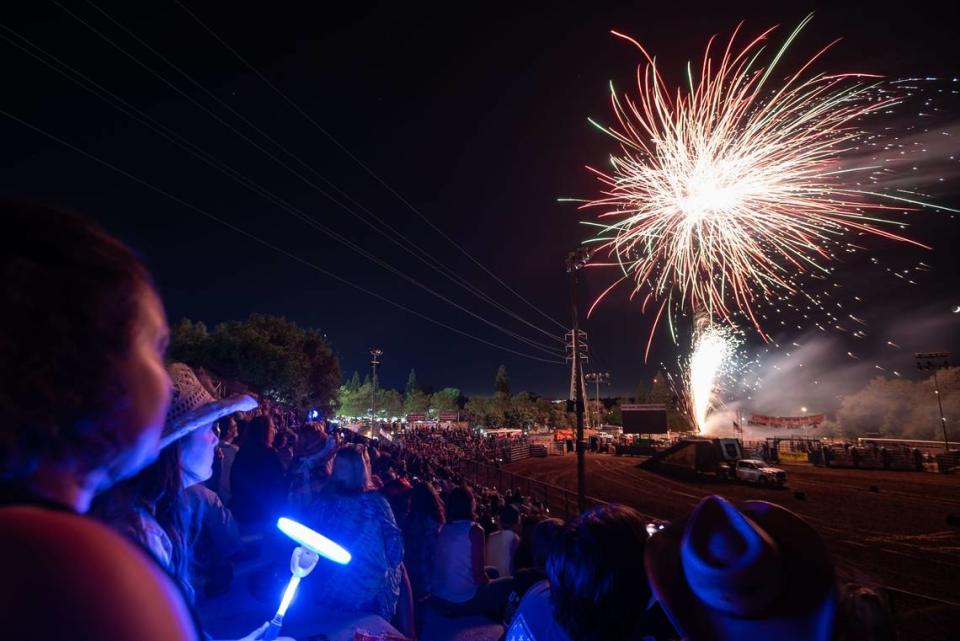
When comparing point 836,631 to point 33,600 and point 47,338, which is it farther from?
point 47,338

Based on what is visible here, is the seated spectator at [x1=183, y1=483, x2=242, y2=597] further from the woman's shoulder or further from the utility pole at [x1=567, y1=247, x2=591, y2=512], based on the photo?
the utility pole at [x1=567, y1=247, x2=591, y2=512]

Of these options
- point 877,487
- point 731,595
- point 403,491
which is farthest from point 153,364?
point 877,487

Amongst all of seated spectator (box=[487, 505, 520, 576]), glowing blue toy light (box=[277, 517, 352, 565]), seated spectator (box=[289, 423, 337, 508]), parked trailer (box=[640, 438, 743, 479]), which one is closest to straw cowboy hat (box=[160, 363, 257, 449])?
glowing blue toy light (box=[277, 517, 352, 565])

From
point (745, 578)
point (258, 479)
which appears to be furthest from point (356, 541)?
point (258, 479)

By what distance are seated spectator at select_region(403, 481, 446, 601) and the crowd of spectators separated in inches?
58.3

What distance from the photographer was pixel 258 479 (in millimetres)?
5648

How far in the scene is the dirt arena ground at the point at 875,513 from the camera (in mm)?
8891

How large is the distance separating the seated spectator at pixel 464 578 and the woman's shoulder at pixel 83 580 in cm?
422

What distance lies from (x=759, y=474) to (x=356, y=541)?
30145 mm

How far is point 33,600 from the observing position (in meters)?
0.55

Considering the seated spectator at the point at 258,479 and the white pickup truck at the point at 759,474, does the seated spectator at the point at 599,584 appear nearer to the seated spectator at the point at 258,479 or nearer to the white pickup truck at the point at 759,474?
the seated spectator at the point at 258,479

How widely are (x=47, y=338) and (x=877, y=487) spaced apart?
34.4 metres

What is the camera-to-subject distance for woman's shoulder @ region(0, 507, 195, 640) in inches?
21.9

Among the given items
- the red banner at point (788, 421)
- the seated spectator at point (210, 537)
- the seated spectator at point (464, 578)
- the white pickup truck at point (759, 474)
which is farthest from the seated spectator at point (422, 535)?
the red banner at point (788, 421)
